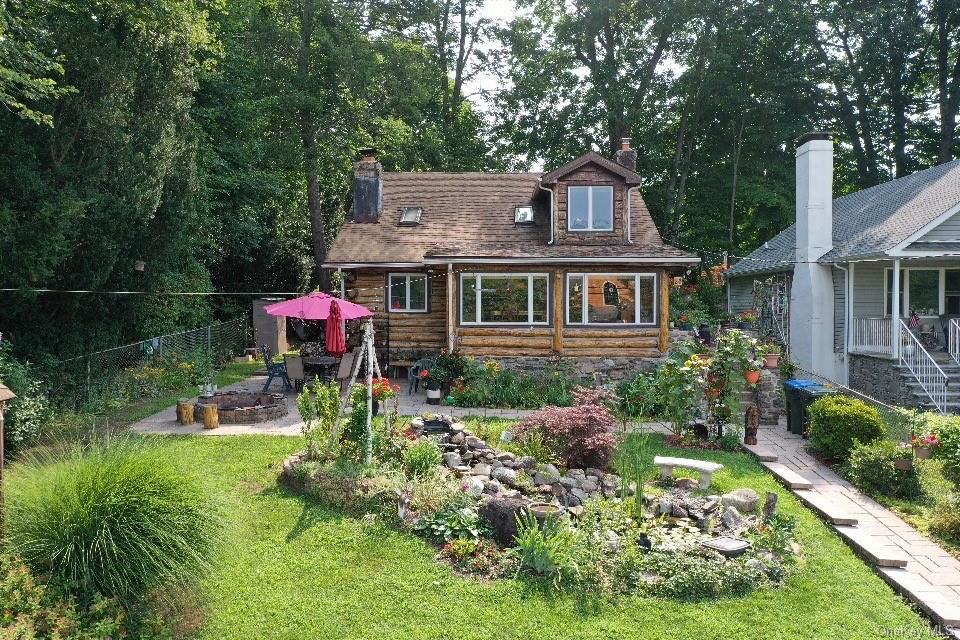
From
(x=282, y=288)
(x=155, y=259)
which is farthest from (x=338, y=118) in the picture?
(x=155, y=259)

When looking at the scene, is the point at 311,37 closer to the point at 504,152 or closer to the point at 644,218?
the point at 504,152

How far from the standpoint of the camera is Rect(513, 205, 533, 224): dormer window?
18953mm

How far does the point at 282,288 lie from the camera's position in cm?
2788

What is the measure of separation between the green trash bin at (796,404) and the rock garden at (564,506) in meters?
4.44

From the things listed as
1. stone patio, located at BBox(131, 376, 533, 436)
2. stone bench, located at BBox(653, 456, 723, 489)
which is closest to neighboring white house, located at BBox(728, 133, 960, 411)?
stone bench, located at BBox(653, 456, 723, 489)

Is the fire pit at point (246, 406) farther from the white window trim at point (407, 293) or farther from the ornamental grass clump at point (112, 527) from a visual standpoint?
the ornamental grass clump at point (112, 527)

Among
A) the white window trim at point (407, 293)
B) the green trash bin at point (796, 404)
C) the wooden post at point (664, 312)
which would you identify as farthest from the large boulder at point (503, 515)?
the white window trim at point (407, 293)

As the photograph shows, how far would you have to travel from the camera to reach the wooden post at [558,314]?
53.4 ft

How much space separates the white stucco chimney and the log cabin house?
3889mm

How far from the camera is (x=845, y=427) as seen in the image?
1056 cm

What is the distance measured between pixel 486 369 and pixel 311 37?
49.9ft

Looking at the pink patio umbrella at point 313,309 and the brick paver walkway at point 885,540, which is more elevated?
the pink patio umbrella at point 313,309

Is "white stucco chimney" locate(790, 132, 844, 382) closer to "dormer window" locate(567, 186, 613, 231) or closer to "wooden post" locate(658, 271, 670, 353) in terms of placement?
"wooden post" locate(658, 271, 670, 353)

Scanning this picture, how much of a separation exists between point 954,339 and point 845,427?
7.30 metres
